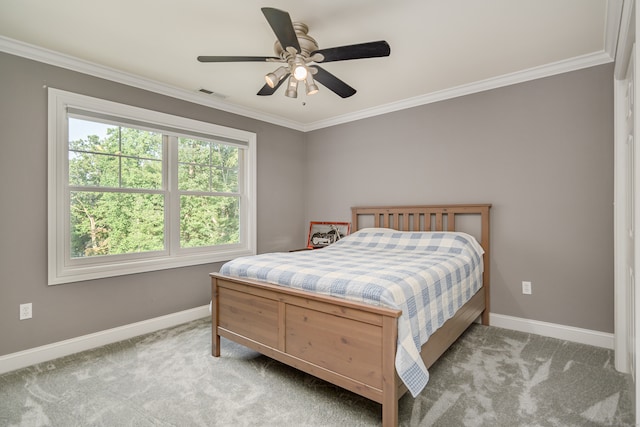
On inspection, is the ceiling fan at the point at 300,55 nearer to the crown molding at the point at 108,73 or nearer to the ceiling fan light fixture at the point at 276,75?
the ceiling fan light fixture at the point at 276,75

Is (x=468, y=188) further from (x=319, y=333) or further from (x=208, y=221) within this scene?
(x=208, y=221)

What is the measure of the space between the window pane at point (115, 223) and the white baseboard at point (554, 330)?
3.43m

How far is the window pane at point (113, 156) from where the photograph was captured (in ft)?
8.91

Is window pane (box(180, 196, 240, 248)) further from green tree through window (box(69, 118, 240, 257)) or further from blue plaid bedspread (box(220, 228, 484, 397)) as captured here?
blue plaid bedspread (box(220, 228, 484, 397))

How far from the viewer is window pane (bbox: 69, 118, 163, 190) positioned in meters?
2.72

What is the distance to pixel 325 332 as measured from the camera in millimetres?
1869

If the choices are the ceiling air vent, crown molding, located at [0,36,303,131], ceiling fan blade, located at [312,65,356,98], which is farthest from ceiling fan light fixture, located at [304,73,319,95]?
crown molding, located at [0,36,303,131]

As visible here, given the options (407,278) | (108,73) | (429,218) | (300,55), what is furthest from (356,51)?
(108,73)

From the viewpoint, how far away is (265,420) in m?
1.76

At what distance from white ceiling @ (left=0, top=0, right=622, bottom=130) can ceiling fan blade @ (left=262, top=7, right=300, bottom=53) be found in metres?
0.34

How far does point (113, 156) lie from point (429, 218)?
3.18 m

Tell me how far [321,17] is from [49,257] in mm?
2699

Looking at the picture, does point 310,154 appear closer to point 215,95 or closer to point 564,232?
point 215,95

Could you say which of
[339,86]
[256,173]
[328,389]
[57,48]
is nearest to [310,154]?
[256,173]
